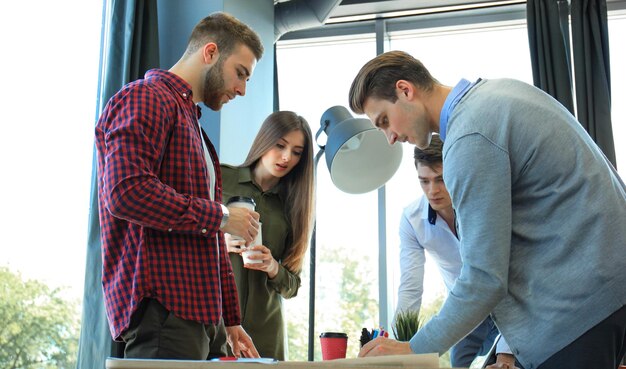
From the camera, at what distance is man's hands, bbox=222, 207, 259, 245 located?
5.59ft

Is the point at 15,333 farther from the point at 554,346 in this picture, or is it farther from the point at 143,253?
the point at 554,346

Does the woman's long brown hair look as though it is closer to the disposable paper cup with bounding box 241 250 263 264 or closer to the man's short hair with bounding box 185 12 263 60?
the disposable paper cup with bounding box 241 250 263 264

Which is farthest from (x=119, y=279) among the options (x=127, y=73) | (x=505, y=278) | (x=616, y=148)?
(x=616, y=148)

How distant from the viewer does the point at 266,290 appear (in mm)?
2467

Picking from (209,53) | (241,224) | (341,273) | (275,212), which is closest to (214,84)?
(209,53)

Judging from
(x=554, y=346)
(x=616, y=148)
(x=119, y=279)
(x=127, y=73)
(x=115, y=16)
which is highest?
(x=115, y=16)

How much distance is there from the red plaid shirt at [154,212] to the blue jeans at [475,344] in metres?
1.02

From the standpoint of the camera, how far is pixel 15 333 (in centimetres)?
262

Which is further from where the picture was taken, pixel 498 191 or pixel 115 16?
pixel 115 16

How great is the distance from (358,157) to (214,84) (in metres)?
0.66

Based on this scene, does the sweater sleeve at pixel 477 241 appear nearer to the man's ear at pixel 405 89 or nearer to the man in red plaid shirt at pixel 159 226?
the man's ear at pixel 405 89

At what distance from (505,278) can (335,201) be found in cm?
272

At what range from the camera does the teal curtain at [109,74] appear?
2812 millimetres

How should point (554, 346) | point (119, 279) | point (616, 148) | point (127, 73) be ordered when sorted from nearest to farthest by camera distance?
point (554, 346)
point (119, 279)
point (127, 73)
point (616, 148)
